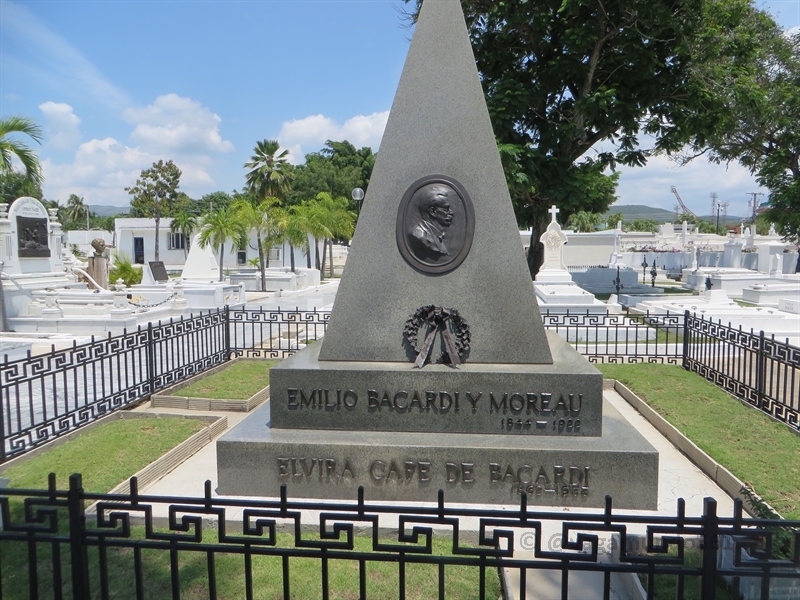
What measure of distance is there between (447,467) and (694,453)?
3058mm

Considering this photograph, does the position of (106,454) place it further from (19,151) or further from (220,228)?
(220,228)

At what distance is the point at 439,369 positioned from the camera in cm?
509

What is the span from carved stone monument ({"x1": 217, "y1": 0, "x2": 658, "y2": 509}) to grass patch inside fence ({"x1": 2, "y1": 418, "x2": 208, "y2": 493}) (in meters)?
1.31

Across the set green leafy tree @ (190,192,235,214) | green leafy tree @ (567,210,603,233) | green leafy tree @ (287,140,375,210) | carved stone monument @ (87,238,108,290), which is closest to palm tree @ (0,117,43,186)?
carved stone monument @ (87,238,108,290)

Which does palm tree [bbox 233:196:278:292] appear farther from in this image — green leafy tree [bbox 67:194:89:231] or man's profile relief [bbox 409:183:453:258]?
green leafy tree [bbox 67:194:89:231]

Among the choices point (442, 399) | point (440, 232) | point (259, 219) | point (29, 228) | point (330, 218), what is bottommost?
point (442, 399)

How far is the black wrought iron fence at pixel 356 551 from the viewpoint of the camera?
8.28 feet

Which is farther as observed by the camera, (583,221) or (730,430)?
(583,221)

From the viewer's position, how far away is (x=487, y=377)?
4922mm

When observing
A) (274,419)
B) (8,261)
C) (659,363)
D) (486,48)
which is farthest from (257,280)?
(274,419)

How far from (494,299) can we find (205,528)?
3256 mm

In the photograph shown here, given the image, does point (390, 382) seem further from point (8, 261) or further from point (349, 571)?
point (8, 261)

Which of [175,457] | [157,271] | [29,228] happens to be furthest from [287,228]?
[175,457]

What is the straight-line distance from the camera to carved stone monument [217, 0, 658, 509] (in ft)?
15.3
